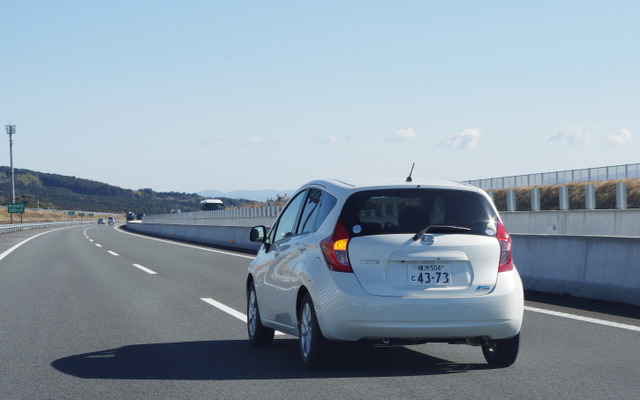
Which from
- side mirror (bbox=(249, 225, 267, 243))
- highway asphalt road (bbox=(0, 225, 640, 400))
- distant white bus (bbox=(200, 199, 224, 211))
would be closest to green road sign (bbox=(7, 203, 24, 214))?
distant white bus (bbox=(200, 199, 224, 211))

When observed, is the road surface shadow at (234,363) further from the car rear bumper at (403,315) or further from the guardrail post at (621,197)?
the guardrail post at (621,197)

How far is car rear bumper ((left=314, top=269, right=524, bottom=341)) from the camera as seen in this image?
19.0 feet

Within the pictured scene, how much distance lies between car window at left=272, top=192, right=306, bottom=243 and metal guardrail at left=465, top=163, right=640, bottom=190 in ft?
159

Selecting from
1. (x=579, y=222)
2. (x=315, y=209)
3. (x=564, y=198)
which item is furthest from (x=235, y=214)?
(x=315, y=209)

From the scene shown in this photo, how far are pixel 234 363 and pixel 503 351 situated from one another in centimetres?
222

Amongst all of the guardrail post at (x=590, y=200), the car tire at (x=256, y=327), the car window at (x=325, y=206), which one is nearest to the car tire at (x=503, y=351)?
the car window at (x=325, y=206)

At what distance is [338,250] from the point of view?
595 cm

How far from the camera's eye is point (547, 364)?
648 cm

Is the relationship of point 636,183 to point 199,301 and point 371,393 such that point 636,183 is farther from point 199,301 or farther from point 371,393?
point 371,393

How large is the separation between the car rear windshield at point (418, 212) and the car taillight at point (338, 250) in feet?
0.25

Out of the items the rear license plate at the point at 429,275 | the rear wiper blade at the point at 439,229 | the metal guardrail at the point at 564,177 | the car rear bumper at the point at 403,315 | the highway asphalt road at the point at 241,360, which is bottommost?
the highway asphalt road at the point at 241,360

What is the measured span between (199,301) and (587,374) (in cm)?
657

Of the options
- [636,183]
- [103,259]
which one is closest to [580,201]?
[636,183]

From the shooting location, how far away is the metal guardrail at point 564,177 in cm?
5675
